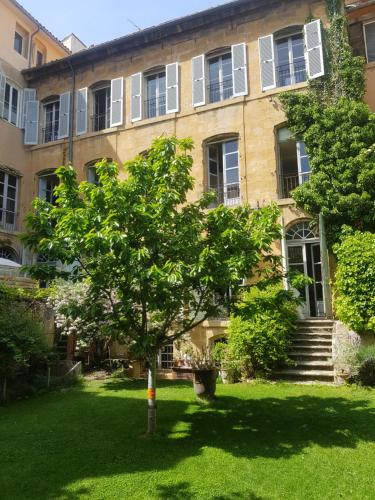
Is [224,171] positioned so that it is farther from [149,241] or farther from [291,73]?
[149,241]

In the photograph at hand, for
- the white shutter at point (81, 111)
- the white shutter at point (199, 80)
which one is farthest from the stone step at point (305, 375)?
the white shutter at point (81, 111)

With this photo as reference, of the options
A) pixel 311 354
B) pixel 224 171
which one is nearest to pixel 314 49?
pixel 224 171

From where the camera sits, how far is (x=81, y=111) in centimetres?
1762

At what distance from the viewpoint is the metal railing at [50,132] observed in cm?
1838

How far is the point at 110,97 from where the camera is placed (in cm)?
1756

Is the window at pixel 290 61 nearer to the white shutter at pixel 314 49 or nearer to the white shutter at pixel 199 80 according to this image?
the white shutter at pixel 314 49

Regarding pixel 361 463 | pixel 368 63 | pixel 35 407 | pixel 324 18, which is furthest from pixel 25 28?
pixel 361 463

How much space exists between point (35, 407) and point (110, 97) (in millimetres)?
13077

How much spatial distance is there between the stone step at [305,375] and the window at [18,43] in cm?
1726

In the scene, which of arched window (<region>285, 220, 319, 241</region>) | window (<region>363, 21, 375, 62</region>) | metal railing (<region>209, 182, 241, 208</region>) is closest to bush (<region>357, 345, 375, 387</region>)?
arched window (<region>285, 220, 319, 241</region>)

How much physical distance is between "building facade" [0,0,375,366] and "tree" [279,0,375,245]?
493 millimetres

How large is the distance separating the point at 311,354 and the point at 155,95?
11431mm

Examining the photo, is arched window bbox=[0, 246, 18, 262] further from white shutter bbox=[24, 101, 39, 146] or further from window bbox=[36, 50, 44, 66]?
window bbox=[36, 50, 44, 66]

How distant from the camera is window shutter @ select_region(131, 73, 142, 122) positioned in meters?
16.5
